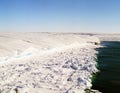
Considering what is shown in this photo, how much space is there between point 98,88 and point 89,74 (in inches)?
95.1

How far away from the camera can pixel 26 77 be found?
13.0 meters

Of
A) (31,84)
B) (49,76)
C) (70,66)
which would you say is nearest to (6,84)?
(31,84)

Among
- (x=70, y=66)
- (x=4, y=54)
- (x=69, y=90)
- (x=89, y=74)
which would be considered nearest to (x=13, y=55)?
(x=4, y=54)

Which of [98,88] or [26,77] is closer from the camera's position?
[98,88]

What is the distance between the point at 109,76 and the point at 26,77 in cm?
598

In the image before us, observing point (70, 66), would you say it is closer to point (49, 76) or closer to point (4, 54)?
point (49, 76)

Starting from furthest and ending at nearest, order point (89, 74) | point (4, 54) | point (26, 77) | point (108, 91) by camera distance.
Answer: point (4, 54) < point (89, 74) < point (26, 77) < point (108, 91)

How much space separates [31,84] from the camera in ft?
38.0

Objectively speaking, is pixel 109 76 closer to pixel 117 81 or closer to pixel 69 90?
pixel 117 81

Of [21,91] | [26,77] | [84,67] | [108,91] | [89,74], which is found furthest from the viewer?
[84,67]

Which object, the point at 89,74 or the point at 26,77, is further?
the point at 89,74

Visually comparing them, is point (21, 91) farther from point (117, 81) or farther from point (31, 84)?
point (117, 81)

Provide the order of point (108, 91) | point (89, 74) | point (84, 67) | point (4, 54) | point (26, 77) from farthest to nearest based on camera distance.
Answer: point (4, 54) → point (84, 67) → point (89, 74) → point (26, 77) → point (108, 91)

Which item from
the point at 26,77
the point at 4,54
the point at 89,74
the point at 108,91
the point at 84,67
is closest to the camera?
the point at 108,91
